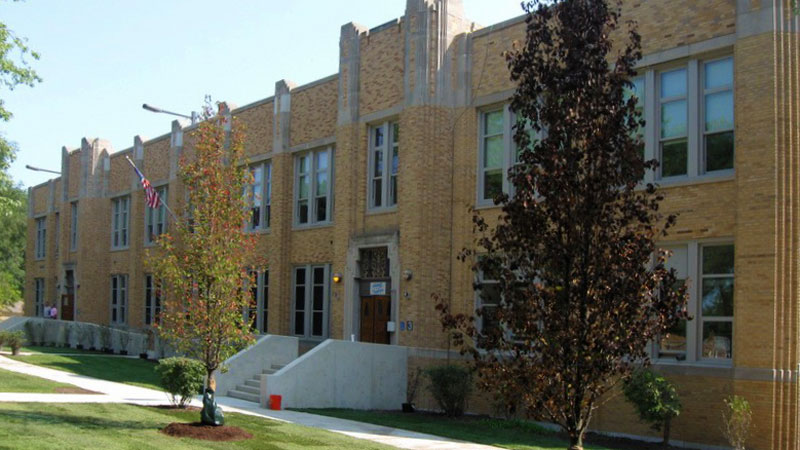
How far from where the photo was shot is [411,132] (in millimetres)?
22562

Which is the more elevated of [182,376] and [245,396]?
[182,376]

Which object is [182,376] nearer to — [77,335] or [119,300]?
[77,335]

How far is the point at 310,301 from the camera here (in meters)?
27.8

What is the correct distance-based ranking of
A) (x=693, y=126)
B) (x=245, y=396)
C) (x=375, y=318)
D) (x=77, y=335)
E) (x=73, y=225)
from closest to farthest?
1. (x=693, y=126)
2. (x=245, y=396)
3. (x=375, y=318)
4. (x=77, y=335)
5. (x=73, y=225)

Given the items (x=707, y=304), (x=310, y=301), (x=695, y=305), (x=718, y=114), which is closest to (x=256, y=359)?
(x=310, y=301)

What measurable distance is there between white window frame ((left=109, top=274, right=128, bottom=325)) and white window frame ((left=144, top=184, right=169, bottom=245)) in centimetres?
334

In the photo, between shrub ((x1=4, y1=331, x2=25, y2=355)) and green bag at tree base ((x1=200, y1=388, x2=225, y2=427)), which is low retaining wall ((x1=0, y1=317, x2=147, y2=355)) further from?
green bag at tree base ((x1=200, y1=388, x2=225, y2=427))

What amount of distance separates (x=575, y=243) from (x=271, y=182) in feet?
72.9

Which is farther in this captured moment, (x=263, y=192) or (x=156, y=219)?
(x=156, y=219)

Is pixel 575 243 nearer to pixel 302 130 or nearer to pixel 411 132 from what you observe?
pixel 411 132

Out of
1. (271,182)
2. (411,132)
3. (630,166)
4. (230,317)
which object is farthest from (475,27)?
(630,166)

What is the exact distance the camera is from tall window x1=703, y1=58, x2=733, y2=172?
16.9 metres

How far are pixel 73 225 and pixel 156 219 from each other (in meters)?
10.0

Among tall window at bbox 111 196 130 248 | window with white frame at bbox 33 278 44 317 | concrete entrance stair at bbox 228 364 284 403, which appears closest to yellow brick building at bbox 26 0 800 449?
concrete entrance stair at bbox 228 364 284 403
